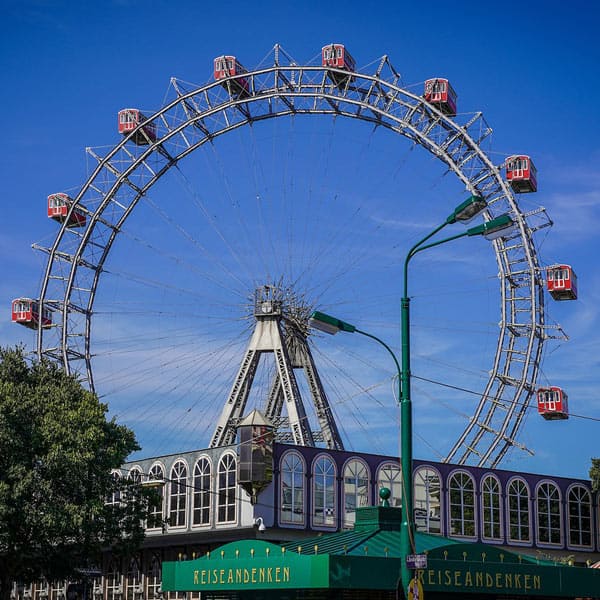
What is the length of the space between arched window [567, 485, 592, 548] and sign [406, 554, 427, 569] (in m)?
40.1

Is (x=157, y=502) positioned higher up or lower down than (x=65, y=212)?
lower down

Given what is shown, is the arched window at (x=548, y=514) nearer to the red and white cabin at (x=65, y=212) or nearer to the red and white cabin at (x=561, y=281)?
the red and white cabin at (x=561, y=281)

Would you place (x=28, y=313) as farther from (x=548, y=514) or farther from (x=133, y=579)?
(x=548, y=514)

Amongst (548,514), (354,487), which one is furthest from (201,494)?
(548,514)

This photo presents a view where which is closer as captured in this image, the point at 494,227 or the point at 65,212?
the point at 494,227

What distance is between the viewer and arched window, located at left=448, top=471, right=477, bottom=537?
57.5 meters

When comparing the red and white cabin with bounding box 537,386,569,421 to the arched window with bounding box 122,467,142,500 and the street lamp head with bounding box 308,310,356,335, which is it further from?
the street lamp head with bounding box 308,310,356,335

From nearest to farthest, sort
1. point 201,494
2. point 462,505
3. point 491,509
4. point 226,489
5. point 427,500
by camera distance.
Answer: point 226,489 → point 201,494 → point 427,500 → point 462,505 → point 491,509

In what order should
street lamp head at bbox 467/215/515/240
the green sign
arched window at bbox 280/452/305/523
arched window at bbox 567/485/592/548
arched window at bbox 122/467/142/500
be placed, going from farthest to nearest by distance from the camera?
arched window at bbox 567/485/592/548 < arched window at bbox 122/467/142/500 < arched window at bbox 280/452/305/523 < the green sign < street lamp head at bbox 467/215/515/240

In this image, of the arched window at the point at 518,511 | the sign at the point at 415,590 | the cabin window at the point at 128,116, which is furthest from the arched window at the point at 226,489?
the sign at the point at 415,590

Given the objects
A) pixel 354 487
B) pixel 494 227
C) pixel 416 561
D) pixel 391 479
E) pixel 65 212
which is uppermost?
pixel 65 212

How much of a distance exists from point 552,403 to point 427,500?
13360 millimetres

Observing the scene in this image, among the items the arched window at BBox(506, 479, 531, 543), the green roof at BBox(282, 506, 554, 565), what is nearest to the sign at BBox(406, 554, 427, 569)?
the green roof at BBox(282, 506, 554, 565)

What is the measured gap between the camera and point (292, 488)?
52312mm
